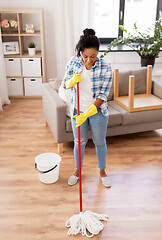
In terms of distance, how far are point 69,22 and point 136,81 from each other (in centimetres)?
156

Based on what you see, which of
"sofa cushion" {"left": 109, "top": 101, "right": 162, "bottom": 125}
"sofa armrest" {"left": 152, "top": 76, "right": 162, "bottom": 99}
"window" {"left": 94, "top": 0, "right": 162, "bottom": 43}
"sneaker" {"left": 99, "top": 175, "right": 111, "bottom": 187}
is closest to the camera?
"sneaker" {"left": 99, "top": 175, "right": 111, "bottom": 187}

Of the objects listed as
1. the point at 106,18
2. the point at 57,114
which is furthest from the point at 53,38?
the point at 57,114

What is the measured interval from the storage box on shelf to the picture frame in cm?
5

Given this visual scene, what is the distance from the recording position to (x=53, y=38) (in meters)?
4.67

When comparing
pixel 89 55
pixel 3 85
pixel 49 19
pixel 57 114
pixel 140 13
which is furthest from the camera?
pixel 140 13

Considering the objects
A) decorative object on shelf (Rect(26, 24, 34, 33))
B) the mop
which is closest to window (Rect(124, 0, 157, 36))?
decorative object on shelf (Rect(26, 24, 34, 33))

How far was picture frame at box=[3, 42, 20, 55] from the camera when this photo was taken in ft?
14.6

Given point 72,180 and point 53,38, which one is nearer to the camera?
point 72,180

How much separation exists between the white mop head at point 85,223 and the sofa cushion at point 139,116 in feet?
3.92

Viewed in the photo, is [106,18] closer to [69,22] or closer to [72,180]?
[69,22]

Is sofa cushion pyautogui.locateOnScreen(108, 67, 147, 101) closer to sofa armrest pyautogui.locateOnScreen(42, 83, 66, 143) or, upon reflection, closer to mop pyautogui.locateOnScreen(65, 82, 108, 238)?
sofa armrest pyautogui.locateOnScreen(42, 83, 66, 143)

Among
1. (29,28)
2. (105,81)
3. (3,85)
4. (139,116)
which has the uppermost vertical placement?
(29,28)

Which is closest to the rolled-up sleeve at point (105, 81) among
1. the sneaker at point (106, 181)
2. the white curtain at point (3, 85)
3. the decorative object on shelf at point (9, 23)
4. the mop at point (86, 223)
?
the mop at point (86, 223)

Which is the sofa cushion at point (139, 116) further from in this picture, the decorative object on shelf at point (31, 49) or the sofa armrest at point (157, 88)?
the decorative object on shelf at point (31, 49)
